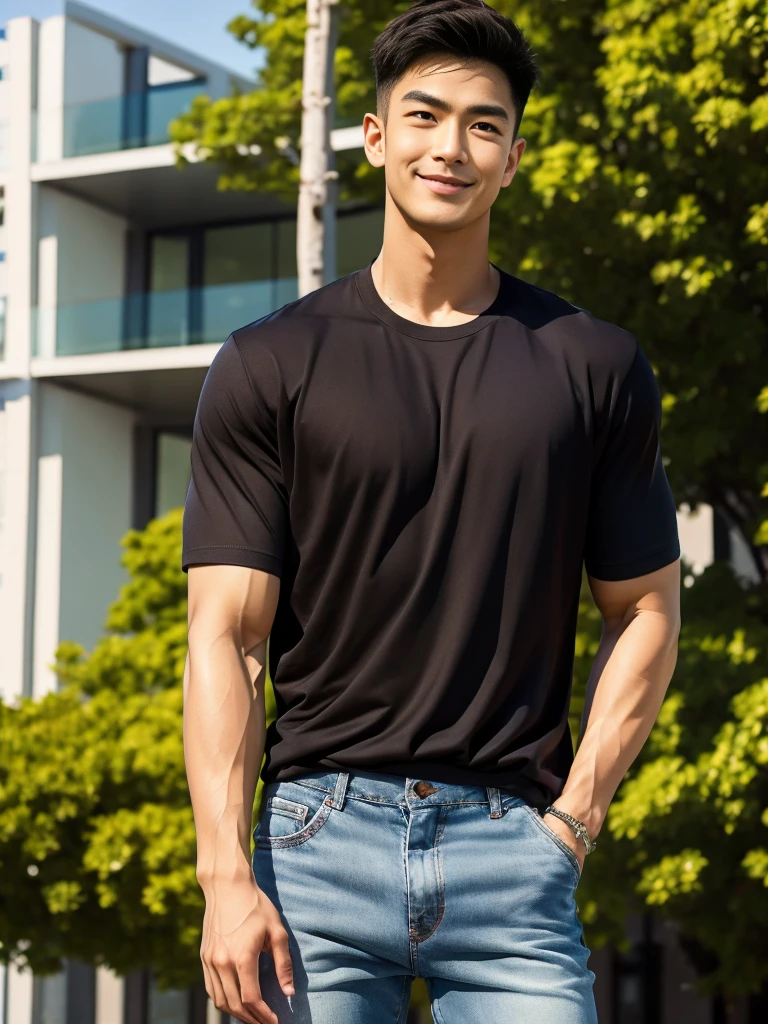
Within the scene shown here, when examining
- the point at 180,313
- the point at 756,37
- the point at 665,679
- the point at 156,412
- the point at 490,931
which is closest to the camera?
the point at 490,931

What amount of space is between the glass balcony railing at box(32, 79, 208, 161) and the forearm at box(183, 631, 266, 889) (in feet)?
76.0

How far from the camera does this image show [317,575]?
2477mm

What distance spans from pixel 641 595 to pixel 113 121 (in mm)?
24384

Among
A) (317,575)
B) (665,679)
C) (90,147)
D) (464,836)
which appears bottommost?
(464,836)

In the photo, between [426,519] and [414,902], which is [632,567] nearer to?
[426,519]

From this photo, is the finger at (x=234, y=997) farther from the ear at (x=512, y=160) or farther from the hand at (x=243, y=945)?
the ear at (x=512, y=160)

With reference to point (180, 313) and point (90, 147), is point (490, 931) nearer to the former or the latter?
point (180, 313)

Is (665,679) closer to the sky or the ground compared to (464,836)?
closer to the sky

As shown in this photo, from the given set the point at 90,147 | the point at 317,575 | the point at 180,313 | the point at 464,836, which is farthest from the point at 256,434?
the point at 90,147

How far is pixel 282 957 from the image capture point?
7.64 feet

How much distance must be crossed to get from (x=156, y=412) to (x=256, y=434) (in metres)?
25.1

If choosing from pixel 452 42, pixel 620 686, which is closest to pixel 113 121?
pixel 452 42

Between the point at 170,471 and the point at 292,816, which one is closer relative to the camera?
the point at 292,816

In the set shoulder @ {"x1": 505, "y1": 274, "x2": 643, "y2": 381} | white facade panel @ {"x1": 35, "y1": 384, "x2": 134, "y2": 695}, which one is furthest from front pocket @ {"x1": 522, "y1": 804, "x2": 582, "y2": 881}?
white facade panel @ {"x1": 35, "y1": 384, "x2": 134, "y2": 695}
